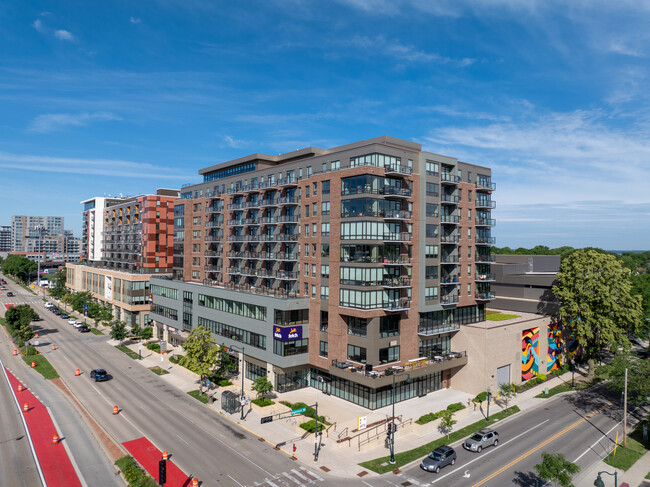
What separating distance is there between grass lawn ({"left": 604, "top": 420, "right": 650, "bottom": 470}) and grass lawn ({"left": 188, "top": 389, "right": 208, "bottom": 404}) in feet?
143

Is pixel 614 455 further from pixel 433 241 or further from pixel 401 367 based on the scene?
pixel 433 241

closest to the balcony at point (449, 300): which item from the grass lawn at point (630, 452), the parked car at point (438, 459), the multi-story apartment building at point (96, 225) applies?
the parked car at point (438, 459)

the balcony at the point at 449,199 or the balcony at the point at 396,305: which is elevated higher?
the balcony at the point at 449,199

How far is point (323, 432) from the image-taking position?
141 ft

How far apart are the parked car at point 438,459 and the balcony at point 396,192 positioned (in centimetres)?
2798

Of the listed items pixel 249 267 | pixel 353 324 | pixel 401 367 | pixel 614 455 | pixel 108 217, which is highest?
pixel 108 217

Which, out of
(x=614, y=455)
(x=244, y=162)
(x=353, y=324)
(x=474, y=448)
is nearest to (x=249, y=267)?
(x=244, y=162)

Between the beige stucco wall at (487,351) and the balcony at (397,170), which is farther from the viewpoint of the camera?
the beige stucco wall at (487,351)

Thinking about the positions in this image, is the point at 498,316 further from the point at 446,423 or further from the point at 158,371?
the point at 158,371

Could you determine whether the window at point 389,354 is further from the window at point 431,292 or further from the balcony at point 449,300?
the balcony at point 449,300

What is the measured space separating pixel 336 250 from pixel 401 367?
16525mm

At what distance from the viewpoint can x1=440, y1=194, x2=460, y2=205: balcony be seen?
5759cm


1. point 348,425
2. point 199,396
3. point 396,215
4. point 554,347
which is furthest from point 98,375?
point 554,347

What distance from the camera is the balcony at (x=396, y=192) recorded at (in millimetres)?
50438
